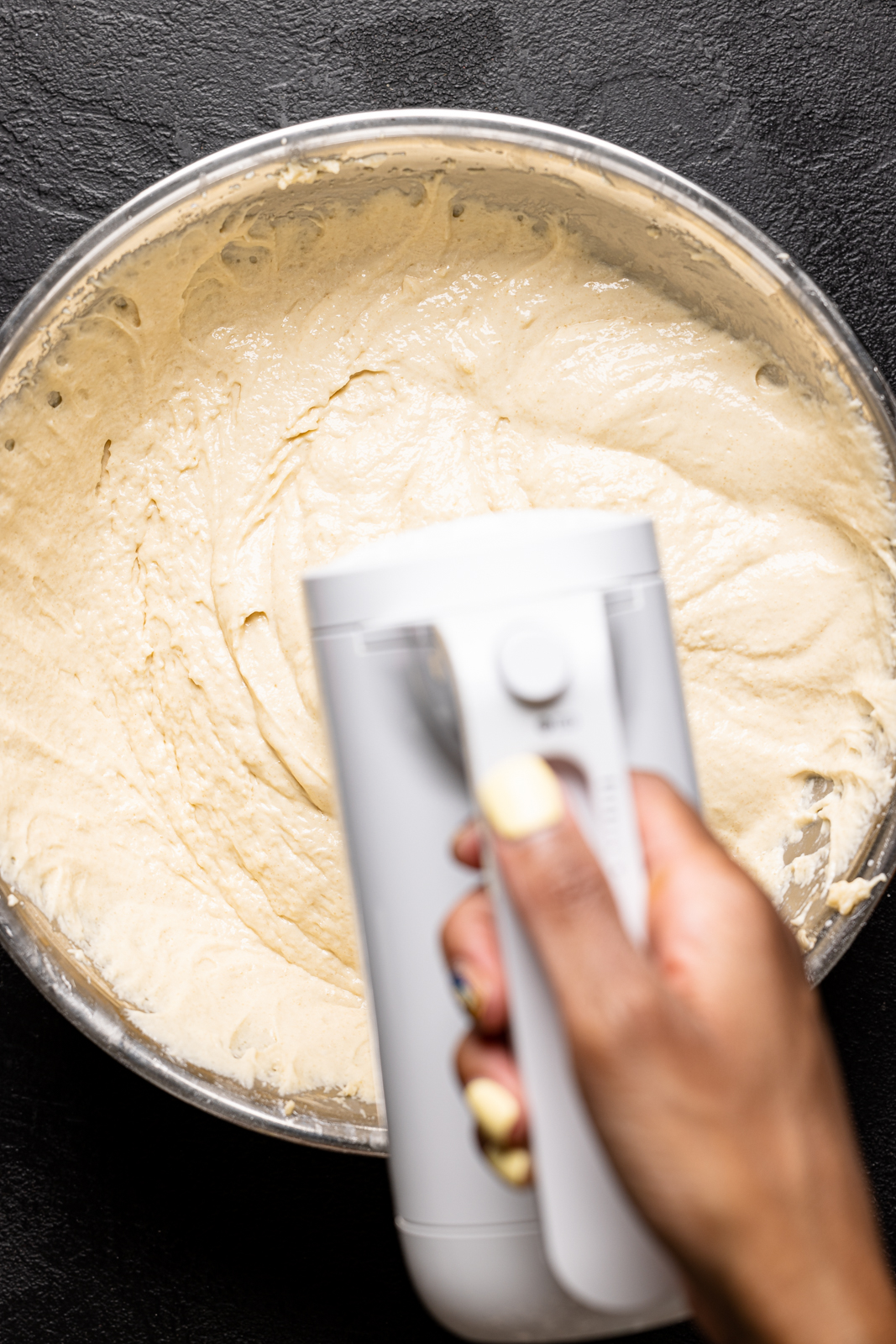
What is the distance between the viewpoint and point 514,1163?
0.64 meters

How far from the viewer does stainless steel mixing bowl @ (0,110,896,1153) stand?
0.97m

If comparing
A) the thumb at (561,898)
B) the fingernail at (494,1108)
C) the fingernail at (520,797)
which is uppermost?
the fingernail at (520,797)

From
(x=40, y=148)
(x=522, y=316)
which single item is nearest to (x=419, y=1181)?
(x=522, y=316)

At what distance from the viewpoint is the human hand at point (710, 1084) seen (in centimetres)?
55

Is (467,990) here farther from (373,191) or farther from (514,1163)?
(373,191)

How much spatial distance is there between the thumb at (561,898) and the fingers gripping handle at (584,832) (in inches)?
0.9

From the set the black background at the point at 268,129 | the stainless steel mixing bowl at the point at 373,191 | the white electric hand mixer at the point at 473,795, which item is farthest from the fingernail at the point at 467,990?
the black background at the point at 268,129

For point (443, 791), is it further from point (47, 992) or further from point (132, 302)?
point (132, 302)

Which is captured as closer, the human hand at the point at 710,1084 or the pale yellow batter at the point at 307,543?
the human hand at the point at 710,1084

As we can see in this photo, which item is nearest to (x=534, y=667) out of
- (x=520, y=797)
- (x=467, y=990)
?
(x=520, y=797)

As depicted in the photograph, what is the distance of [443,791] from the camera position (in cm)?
67

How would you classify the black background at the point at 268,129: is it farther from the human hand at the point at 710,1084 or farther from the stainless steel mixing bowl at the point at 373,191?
the human hand at the point at 710,1084

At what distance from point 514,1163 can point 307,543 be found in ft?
2.11

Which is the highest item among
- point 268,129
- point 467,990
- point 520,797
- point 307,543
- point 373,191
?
point 268,129
